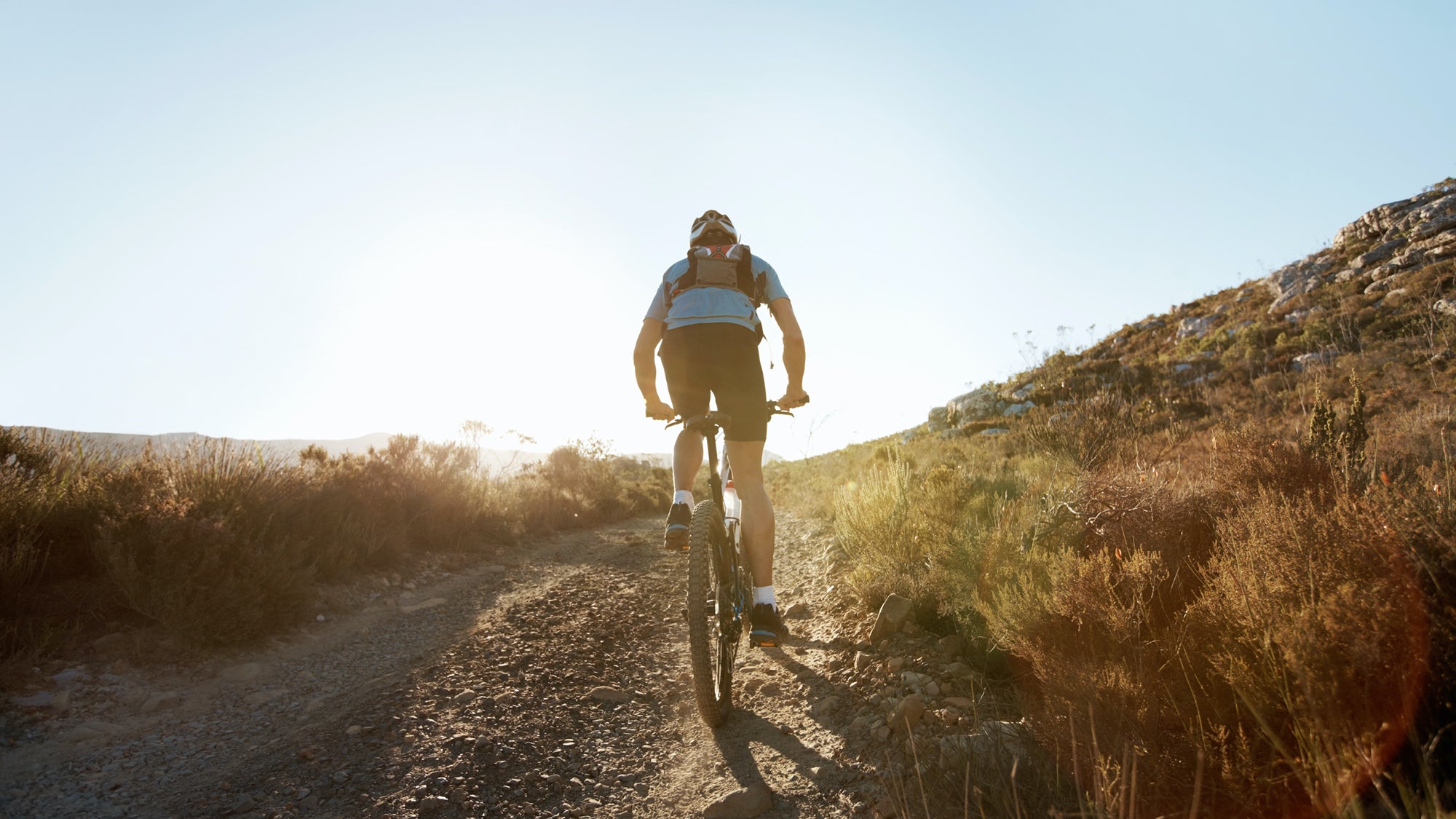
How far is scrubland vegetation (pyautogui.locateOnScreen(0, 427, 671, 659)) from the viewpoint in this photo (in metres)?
3.43

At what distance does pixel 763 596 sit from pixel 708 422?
0.95 meters

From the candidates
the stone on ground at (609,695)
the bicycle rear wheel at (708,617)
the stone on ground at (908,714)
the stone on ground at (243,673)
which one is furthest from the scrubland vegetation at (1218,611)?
the stone on ground at (243,673)

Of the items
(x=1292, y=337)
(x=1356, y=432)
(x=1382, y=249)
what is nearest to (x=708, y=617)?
(x=1356, y=432)

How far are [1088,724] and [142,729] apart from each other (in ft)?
12.3

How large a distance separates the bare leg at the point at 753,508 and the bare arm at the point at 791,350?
1.24ft

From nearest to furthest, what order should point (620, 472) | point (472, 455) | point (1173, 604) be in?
point (1173, 604), point (472, 455), point (620, 472)

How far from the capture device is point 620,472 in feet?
56.9

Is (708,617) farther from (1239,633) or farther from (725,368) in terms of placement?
(1239,633)

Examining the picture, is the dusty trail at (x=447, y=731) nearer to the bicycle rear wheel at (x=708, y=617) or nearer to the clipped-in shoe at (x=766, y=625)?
the bicycle rear wheel at (x=708, y=617)

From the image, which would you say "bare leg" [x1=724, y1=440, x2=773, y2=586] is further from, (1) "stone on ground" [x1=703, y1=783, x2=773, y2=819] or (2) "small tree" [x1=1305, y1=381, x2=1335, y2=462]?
(2) "small tree" [x1=1305, y1=381, x2=1335, y2=462]

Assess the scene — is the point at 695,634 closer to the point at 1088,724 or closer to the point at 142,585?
the point at 1088,724

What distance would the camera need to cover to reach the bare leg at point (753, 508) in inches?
127

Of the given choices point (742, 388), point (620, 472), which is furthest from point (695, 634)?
point (620, 472)

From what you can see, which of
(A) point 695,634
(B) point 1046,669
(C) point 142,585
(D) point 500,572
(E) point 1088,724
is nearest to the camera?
(E) point 1088,724
